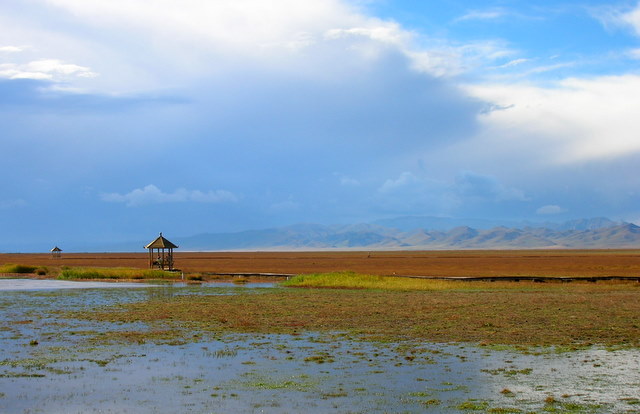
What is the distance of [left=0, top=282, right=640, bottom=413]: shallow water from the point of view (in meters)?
13.1

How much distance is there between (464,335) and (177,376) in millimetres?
9755

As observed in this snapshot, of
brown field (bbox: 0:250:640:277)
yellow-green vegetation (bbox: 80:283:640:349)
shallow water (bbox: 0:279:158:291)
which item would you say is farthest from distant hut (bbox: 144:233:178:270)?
yellow-green vegetation (bbox: 80:283:640:349)

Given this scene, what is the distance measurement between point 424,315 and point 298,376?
40.0 feet

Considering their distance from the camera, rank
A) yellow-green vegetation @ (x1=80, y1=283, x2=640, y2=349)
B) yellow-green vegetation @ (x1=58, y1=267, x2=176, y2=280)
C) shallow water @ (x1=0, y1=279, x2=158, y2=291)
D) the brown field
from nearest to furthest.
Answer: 1. yellow-green vegetation @ (x1=80, y1=283, x2=640, y2=349)
2. shallow water @ (x1=0, y1=279, x2=158, y2=291)
3. yellow-green vegetation @ (x1=58, y1=267, x2=176, y2=280)
4. the brown field

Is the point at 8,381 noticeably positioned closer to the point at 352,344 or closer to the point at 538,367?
the point at 352,344

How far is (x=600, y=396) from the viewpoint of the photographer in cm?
1365

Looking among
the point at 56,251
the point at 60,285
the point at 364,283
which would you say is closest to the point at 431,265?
the point at 364,283

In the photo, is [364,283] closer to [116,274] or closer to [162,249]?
[116,274]

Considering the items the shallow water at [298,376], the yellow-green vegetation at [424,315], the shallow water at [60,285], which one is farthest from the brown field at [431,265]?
the shallow water at [298,376]

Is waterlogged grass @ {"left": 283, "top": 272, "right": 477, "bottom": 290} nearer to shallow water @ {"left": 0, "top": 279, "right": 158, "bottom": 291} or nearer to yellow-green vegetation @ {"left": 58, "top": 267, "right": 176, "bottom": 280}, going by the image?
shallow water @ {"left": 0, "top": 279, "right": 158, "bottom": 291}

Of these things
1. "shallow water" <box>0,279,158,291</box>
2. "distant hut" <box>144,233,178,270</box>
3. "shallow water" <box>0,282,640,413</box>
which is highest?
"distant hut" <box>144,233,178,270</box>

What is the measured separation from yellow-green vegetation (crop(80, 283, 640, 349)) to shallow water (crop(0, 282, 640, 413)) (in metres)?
1.96

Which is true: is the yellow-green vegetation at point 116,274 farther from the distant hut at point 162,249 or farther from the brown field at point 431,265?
the brown field at point 431,265

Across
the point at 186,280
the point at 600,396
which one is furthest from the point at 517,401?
the point at 186,280
